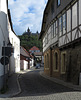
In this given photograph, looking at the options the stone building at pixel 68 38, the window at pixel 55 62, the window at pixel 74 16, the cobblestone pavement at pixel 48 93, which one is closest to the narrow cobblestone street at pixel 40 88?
the cobblestone pavement at pixel 48 93

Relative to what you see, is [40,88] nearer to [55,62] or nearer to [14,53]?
[55,62]

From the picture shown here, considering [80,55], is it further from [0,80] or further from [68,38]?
[0,80]

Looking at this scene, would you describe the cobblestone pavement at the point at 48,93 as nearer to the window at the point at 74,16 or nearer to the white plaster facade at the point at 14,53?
the window at the point at 74,16

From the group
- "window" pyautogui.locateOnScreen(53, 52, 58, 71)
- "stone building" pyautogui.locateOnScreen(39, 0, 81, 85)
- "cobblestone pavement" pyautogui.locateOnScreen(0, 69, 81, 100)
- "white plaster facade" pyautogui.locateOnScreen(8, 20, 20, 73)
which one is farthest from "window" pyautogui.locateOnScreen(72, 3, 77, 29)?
"white plaster facade" pyautogui.locateOnScreen(8, 20, 20, 73)

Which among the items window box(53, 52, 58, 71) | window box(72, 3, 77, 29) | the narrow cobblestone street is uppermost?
window box(72, 3, 77, 29)

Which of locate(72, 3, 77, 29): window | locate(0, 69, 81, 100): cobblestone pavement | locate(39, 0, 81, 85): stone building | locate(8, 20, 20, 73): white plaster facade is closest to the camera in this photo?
locate(0, 69, 81, 100): cobblestone pavement

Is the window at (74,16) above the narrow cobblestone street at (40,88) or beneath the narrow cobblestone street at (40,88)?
above

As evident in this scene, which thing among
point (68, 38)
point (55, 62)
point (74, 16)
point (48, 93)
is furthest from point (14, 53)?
point (48, 93)

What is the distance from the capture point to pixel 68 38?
664 inches

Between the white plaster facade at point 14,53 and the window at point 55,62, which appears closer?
the window at point 55,62

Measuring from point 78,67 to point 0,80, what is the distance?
5.69 metres

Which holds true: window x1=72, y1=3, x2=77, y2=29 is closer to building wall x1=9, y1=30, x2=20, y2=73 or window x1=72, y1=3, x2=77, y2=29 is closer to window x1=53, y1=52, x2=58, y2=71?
window x1=53, y1=52, x2=58, y2=71

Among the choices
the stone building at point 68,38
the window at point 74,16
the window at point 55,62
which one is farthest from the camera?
the window at point 55,62

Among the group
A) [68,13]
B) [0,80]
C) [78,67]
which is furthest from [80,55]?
[0,80]
